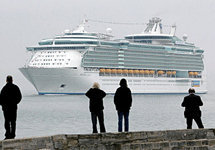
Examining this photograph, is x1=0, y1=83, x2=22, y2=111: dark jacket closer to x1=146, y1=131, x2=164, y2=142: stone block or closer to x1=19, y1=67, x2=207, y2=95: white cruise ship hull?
x1=146, y1=131, x2=164, y2=142: stone block

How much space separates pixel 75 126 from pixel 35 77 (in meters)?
37.2

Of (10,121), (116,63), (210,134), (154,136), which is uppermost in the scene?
(116,63)

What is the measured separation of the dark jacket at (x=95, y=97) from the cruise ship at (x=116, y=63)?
162ft

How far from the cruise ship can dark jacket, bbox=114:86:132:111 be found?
49.4 meters

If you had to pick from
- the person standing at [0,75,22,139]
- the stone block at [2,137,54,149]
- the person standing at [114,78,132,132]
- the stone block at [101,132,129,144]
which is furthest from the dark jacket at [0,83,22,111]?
the person standing at [114,78,132,132]

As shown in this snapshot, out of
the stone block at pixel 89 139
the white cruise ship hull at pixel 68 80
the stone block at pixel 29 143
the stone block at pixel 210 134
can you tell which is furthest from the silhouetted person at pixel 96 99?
the white cruise ship hull at pixel 68 80

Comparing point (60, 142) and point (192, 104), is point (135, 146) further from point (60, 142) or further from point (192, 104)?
point (192, 104)

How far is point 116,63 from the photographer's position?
6931 cm

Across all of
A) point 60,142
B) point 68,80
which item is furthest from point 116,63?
point 60,142

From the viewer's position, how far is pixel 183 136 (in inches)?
398

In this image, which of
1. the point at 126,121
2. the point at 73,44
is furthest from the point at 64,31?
the point at 126,121

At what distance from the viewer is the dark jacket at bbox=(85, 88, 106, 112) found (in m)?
10.9

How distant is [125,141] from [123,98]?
180 centimetres

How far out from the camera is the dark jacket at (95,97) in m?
10.9
